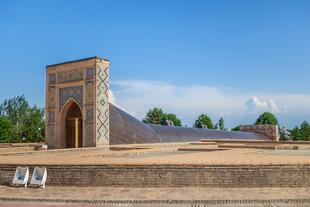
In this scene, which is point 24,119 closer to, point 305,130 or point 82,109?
point 82,109

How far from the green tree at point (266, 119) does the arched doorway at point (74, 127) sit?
41.7 metres

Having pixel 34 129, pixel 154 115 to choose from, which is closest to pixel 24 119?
pixel 34 129

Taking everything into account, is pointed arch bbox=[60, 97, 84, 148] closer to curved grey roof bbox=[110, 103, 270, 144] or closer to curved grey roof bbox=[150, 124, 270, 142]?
curved grey roof bbox=[110, 103, 270, 144]

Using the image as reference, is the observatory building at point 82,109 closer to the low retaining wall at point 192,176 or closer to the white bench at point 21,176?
the white bench at point 21,176

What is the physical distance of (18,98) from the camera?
43000mm

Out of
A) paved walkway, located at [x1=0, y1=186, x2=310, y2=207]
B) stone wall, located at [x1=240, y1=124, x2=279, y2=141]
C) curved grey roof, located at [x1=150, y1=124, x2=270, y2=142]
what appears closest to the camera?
paved walkway, located at [x1=0, y1=186, x2=310, y2=207]

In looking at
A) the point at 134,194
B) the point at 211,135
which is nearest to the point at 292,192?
the point at 134,194

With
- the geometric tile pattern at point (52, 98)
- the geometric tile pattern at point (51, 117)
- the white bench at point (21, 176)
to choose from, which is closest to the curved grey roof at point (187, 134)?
the geometric tile pattern at point (51, 117)

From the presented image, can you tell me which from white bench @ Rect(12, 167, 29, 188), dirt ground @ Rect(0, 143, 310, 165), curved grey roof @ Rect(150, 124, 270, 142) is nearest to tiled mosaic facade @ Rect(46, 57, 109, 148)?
dirt ground @ Rect(0, 143, 310, 165)

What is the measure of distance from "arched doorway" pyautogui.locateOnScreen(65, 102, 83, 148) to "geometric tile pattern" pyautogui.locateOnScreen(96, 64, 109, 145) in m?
1.49

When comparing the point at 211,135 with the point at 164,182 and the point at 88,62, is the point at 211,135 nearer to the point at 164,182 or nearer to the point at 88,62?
the point at 88,62

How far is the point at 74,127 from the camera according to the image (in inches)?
720

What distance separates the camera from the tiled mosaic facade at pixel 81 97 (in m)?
16.9

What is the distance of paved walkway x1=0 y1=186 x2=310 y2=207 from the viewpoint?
5625mm
